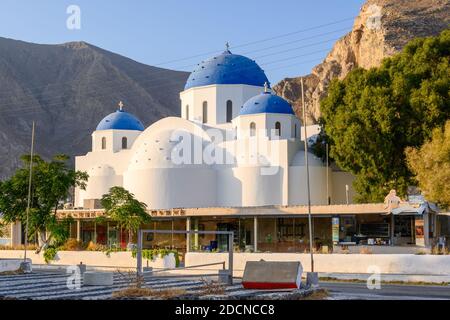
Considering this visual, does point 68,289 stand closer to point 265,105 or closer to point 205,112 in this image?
point 265,105

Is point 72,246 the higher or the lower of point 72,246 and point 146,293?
the higher

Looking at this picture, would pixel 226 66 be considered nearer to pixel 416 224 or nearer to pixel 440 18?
pixel 416 224

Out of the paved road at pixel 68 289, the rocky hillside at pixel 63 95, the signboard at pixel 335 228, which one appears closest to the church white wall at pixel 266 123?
the signboard at pixel 335 228

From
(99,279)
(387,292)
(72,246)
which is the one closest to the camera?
(99,279)

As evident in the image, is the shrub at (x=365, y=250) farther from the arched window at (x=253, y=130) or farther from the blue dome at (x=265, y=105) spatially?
the blue dome at (x=265, y=105)

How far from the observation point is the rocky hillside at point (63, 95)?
11381cm

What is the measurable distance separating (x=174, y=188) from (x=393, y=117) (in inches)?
559

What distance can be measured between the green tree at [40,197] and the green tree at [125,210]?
315 centimetres

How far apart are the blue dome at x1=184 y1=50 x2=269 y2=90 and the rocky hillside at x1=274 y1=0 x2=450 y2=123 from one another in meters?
23.8

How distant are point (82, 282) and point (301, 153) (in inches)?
1017

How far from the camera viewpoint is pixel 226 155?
47.2 meters

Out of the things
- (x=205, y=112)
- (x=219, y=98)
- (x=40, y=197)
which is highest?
(x=219, y=98)

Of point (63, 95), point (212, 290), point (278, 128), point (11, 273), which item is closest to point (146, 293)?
point (212, 290)
